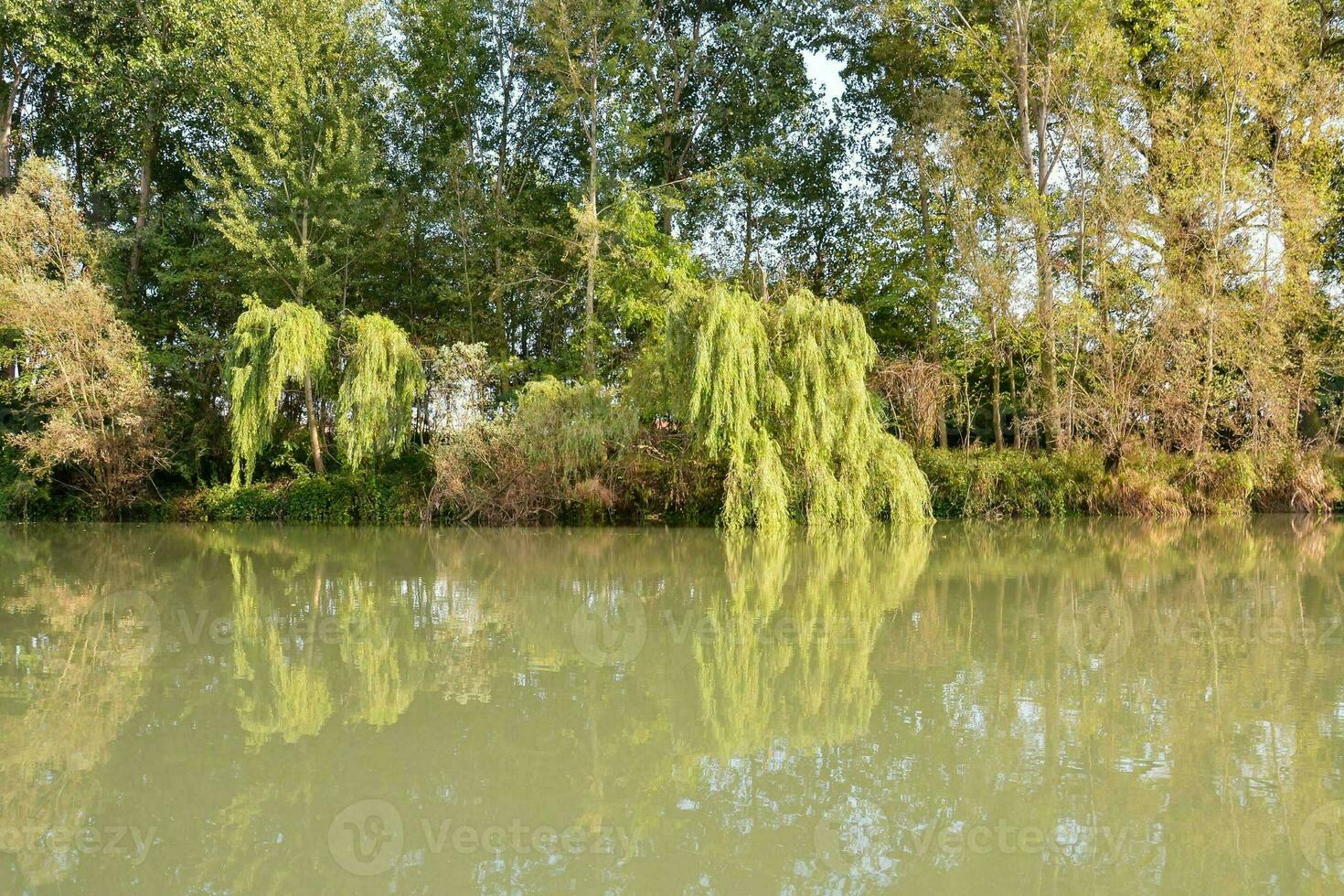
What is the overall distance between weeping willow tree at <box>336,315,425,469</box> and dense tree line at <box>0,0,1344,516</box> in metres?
0.07

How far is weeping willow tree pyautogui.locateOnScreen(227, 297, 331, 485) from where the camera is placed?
60.3 ft

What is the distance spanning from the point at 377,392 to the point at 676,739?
14572mm

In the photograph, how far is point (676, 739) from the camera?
16.0 ft

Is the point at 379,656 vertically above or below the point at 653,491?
below

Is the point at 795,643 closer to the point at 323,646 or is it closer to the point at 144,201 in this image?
the point at 323,646

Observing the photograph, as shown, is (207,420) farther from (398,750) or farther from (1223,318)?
(1223,318)

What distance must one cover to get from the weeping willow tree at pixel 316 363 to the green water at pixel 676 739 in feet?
28.4

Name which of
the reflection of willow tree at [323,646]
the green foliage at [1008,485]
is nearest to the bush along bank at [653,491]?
the green foliage at [1008,485]

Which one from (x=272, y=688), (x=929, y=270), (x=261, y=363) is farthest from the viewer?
(x=929, y=270)

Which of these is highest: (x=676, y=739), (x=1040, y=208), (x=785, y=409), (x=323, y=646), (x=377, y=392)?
(x=1040, y=208)

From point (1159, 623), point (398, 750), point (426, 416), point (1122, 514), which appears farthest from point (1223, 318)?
point (398, 750)

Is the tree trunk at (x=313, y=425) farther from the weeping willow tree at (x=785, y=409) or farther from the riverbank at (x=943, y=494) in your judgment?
the weeping willow tree at (x=785, y=409)

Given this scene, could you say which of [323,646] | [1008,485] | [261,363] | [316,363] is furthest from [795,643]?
[261,363]

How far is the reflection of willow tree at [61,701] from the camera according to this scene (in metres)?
3.83
